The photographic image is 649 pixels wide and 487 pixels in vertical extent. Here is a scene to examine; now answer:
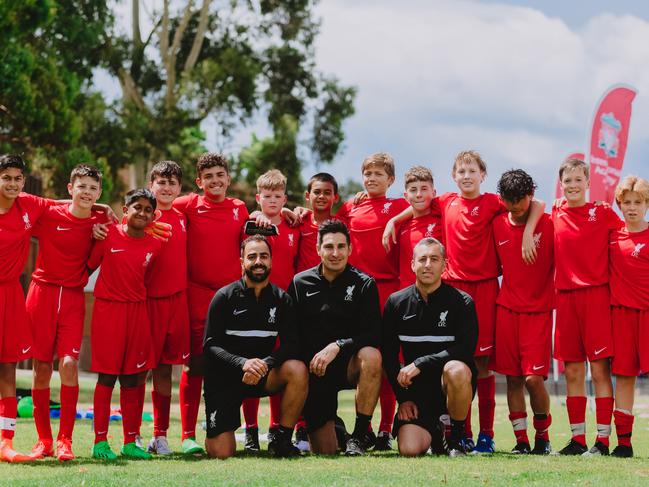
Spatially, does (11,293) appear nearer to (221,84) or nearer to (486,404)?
(486,404)

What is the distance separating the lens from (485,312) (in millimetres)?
8102

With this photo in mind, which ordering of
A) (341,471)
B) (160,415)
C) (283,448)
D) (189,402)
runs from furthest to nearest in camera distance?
(189,402), (160,415), (283,448), (341,471)

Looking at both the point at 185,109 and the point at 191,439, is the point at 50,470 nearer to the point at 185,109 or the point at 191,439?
the point at 191,439

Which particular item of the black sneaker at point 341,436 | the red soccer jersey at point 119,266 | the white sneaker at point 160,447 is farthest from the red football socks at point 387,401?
the red soccer jersey at point 119,266

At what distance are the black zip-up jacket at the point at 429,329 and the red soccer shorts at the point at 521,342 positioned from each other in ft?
2.03

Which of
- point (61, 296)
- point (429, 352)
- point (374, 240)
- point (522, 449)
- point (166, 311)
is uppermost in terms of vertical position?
point (374, 240)

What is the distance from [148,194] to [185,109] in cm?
1980

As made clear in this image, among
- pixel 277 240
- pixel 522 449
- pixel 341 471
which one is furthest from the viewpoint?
pixel 277 240

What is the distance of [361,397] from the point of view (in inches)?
291

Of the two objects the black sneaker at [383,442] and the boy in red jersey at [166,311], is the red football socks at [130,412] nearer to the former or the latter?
the boy in red jersey at [166,311]

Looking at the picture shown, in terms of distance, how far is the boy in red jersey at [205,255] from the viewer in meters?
8.30

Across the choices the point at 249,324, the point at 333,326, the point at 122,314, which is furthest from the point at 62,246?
the point at 333,326

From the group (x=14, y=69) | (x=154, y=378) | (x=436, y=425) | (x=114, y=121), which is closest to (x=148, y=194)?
(x=154, y=378)

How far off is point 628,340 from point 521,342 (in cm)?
86
